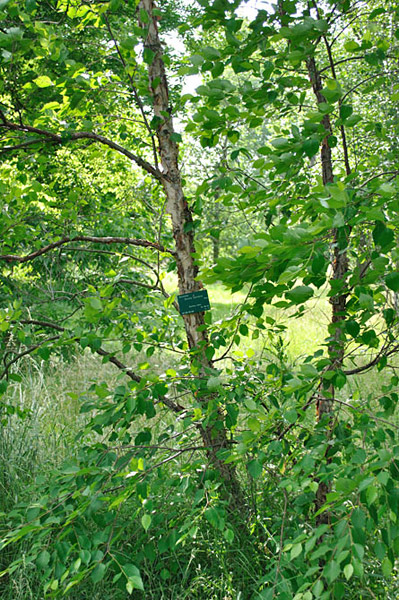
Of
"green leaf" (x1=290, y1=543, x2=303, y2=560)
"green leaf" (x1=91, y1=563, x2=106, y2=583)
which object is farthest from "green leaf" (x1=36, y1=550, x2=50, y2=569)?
"green leaf" (x1=290, y1=543, x2=303, y2=560)

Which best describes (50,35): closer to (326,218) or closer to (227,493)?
(326,218)

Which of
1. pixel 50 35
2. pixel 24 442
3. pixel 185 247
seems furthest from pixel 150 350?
pixel 24 442

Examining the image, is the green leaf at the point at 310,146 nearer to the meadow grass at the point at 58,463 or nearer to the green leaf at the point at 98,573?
the meadow grass at the point at 58,463

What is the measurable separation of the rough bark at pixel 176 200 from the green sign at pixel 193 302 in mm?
68

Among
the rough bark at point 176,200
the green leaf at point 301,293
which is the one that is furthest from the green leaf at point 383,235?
the rough bark at point 176,200

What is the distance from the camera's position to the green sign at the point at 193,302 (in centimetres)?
221

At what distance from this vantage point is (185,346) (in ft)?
7.41

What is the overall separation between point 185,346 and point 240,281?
1.05 meters

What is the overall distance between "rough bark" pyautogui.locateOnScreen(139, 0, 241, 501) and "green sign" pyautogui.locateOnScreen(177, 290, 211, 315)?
7 cm

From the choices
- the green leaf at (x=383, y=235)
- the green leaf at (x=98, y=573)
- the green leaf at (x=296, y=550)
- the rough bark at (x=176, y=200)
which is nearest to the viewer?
the green leaf at (x=383, y=235)

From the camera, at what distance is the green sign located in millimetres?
2215

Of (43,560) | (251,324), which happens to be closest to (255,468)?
(251,324)

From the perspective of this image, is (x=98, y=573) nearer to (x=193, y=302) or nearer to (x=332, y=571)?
(x=332, y=571)

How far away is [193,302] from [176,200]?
43 cm
